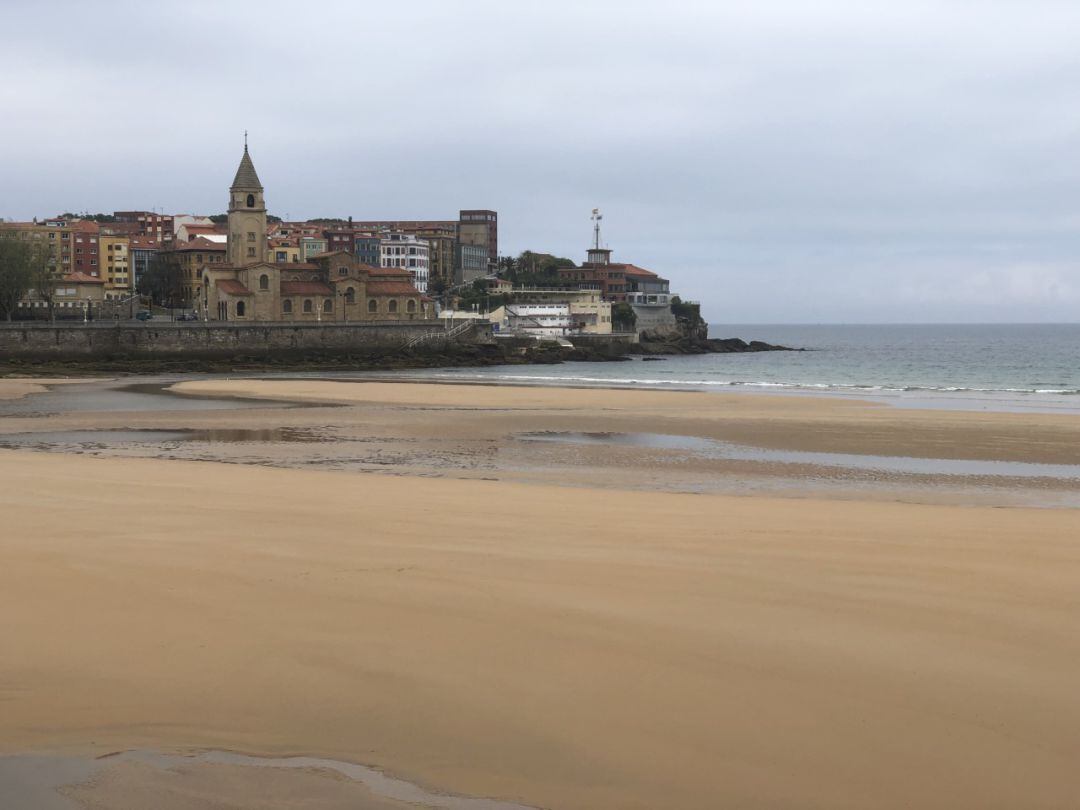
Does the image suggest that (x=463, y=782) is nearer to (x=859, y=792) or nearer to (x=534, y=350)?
(x=859, y=792)

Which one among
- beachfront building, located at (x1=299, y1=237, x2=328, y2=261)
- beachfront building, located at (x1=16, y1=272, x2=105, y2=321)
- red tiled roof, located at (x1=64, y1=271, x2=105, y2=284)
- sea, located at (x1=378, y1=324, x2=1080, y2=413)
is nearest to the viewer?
sea, located at (x1=378, y1=324, x2=1080, y2=413)

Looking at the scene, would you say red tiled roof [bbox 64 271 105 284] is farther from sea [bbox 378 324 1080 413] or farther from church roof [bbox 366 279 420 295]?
sea [bbox 378 324 1080 413]

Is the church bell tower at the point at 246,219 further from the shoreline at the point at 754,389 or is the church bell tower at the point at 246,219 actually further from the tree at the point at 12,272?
the shoreline at the point at 754,389

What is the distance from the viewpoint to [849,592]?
8.43 meters

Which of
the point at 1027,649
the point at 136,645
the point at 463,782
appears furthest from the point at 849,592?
the point at 136,645

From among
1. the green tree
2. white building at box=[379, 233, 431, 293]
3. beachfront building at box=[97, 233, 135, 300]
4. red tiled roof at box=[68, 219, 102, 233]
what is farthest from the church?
red tiled roof at box=[68, 219, 102, 233]

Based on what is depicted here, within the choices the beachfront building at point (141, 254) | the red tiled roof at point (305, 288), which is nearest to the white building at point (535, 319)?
the red tiled roof at point (305, 288)

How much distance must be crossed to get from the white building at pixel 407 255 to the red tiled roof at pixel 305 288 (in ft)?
117

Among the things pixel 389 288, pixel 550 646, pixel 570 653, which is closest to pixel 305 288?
pixel 389 288

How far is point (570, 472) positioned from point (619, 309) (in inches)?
4167

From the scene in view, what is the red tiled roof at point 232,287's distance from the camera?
285ft

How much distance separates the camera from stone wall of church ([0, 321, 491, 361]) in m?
69.4

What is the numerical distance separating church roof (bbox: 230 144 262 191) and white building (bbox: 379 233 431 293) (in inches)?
1329

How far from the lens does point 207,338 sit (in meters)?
76.0
